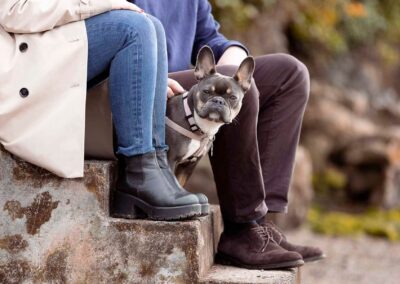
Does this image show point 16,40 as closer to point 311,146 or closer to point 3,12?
point 3,12

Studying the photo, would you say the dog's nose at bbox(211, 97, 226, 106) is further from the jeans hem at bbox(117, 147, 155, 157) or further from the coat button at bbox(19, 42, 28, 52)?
the coat button at bbox(19, 42, 28, 52)

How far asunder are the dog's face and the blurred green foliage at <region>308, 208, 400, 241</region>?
5288mm

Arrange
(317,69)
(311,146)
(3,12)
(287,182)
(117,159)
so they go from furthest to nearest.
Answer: (317,69) → (311,146) → (287,182) → (117,159) → (3,12)

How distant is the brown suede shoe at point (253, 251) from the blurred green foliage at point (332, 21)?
5247 mm

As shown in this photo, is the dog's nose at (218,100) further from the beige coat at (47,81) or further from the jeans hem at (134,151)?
the beige coat at (47,81)

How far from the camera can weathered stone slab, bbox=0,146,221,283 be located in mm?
3113

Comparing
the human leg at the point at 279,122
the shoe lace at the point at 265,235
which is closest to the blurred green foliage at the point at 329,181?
the human leg at the point at 279,122

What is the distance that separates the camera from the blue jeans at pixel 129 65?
3.06 meters

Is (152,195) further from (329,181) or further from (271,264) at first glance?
(329,181)

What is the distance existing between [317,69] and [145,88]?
8.54m

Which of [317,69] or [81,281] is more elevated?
[81,281]

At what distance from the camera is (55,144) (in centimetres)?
306

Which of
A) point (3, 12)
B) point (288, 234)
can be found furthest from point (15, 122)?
point (288, 234)

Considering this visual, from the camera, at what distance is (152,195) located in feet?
10.2
